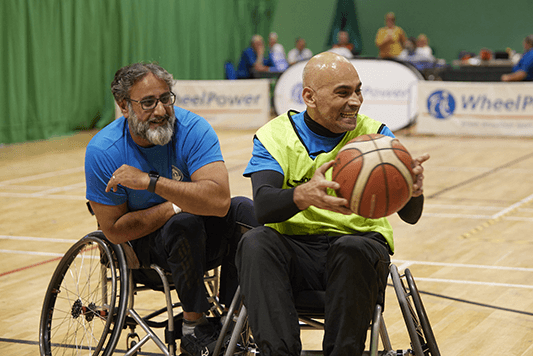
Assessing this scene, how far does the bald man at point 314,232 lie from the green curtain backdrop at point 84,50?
8.65 metres

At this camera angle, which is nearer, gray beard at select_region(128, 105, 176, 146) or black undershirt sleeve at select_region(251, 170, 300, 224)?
A: black undershirt sleeve at select_region(251, 170, 300, 224)

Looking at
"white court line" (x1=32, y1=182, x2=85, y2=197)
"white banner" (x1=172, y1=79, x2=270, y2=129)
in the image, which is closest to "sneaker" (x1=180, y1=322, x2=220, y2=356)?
"white court line" (x1=32, y1=182, x2=85, y2=197)

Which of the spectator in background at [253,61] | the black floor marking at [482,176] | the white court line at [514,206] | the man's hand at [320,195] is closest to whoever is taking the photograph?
the man's hand at [320,195]

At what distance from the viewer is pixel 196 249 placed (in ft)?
7.98

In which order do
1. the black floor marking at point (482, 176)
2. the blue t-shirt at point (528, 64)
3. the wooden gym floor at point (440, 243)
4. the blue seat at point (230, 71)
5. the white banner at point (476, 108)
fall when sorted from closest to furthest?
the wooden gym floor at point (440, 243), the black floor marking at point (482, 176), the white banner at point (476, 108), the blue t-shirt at point (528, 64), the blue seat at point (230, 71)

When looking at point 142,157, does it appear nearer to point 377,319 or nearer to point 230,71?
point 377,319

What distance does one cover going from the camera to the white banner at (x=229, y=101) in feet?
38.3

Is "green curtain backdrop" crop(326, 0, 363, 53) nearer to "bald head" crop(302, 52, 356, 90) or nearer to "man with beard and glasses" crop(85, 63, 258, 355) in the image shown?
"man with beard and glasses" crop(85, 63, 258, 355)

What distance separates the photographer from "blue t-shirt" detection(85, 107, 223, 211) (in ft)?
8.36

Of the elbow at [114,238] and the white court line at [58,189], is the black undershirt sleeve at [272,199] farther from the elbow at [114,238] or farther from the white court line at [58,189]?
the white court line at [58,189]

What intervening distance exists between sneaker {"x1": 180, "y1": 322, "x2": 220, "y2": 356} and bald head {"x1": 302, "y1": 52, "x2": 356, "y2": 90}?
3.13 feet

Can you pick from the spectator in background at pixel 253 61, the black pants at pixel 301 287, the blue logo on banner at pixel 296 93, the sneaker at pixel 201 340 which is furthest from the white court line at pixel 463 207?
the spectator in background at pixel 253 61

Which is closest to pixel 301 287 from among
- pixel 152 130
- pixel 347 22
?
pixel 152 130

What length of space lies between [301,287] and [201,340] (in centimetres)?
49
